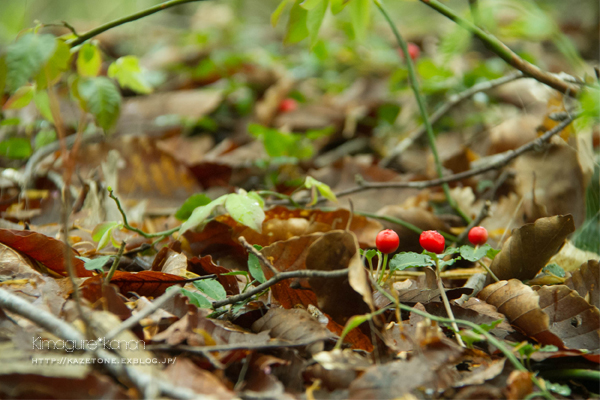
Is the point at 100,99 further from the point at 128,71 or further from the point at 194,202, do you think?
the point at 194,202

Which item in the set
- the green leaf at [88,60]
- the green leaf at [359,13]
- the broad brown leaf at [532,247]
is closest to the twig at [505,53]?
the green leaf at [359,13]

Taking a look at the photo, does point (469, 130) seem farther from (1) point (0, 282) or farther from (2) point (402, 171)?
(1) point (0, 282)

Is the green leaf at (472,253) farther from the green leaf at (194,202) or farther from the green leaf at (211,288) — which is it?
the green leaf at (194,202)

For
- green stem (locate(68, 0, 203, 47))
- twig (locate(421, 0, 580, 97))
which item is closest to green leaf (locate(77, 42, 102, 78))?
green stem (locate(68, 0, 203, 47))

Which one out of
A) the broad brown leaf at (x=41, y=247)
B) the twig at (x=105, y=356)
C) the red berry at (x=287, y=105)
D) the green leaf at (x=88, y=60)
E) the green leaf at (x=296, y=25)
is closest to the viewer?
the twig at (x=105, y=356)

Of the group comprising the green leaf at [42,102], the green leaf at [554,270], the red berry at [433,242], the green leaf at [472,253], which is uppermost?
the green leaf at [42,102]

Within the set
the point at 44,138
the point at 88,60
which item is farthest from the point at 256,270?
the point at 44,138

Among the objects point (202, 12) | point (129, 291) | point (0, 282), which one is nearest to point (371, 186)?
point (129, 291)
